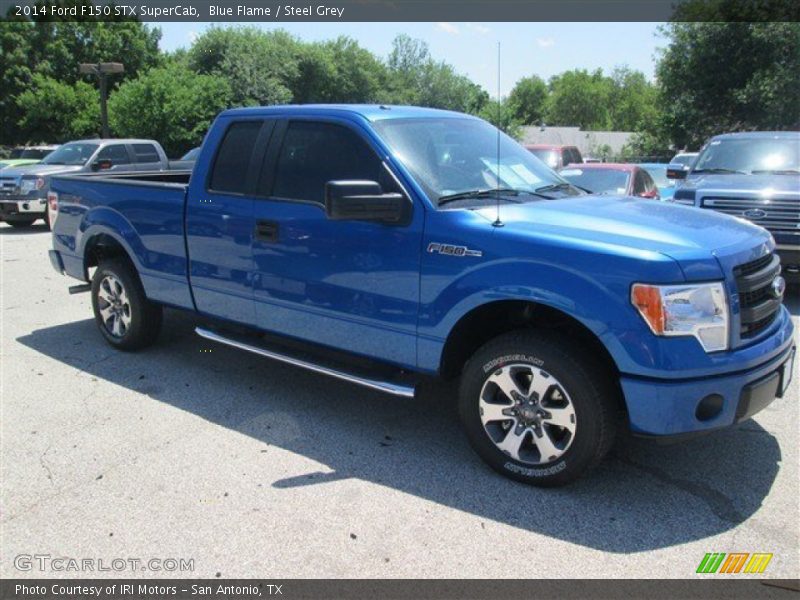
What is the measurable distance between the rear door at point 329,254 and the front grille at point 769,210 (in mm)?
5318

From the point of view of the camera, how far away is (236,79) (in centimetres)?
4019

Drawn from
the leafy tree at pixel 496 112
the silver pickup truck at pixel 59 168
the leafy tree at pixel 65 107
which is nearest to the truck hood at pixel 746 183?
the leafy tree at pixel 496 112

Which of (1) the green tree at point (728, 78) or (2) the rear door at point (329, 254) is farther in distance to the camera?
(1) the green tree at point (728, 78)

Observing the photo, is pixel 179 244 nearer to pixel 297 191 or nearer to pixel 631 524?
pixel 297 191

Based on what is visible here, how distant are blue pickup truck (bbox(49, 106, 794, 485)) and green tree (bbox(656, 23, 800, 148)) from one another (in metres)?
25.0

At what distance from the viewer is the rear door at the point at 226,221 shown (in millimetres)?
4648

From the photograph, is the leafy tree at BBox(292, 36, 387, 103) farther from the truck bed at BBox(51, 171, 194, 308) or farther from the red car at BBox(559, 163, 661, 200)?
the truck bed at BBox(51, 171, 194, 308)

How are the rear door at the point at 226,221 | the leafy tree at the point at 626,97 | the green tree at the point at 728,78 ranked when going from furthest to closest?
1. the leafy tree at the point at 626,97
2. the green tree at the point at 728,78
3. the rear door at the point at 226,221

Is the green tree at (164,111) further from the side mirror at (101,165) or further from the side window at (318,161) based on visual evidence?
the side window at (318,161)

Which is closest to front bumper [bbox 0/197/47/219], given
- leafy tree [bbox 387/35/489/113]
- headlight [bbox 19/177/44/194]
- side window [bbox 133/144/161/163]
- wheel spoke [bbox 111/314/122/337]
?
headlight [bbox 19/177/44/194]

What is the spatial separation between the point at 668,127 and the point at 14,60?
121 ft

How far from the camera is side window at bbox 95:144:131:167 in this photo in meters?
15.0

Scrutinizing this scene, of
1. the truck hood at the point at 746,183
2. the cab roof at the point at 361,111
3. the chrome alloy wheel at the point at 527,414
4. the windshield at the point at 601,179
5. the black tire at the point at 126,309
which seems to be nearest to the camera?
the chrome alloy wheel at the point at 527,414
